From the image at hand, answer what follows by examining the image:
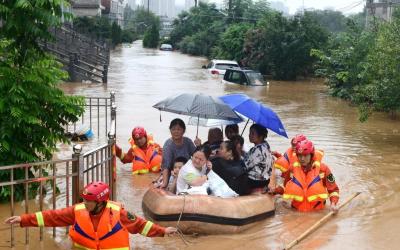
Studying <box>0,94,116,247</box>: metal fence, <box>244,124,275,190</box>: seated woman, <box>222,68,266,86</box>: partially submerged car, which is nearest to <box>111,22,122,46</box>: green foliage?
<box>222,68,266,86</box>: partially submerged car

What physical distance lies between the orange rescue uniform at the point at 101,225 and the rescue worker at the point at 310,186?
11.0ft

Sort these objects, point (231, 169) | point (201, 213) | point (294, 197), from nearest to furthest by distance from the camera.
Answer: point (201, 213) < point (231, 169) < point (294, 197)

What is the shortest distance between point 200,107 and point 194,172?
137 centimetres

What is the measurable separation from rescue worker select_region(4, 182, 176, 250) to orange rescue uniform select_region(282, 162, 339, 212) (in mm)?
3362

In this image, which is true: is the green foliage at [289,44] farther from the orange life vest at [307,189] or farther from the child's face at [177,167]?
the child's face at [177,167]

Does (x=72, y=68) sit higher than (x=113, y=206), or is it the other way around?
(x=113, y=206)

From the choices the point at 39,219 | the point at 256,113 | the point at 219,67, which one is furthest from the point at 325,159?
the point at 219,67

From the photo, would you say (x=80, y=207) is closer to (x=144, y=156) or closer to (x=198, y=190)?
(x=198, y=190)

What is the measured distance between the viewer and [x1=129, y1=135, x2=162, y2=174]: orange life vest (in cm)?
1081

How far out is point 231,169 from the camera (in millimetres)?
8164

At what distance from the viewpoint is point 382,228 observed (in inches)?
321

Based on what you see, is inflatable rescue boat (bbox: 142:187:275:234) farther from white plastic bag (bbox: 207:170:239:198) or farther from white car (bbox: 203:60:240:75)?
white car (bbox: 203:60:240:75)

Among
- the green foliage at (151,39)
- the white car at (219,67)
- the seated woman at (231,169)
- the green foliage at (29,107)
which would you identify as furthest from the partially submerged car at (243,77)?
the green foliage at (151,39)

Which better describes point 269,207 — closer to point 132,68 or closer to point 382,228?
point 382,228
